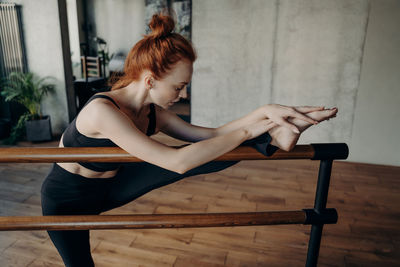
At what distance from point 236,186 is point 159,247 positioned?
1.12 m

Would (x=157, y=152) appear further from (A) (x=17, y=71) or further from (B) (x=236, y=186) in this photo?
(A) (x=17, y=71)

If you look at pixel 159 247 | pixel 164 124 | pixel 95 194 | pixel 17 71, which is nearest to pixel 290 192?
pixel 159 247

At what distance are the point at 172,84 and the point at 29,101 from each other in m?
3.58

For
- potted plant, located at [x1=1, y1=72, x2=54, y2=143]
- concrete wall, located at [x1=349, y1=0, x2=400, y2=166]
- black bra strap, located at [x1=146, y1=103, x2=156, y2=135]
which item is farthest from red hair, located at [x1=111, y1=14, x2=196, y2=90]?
potted plant, located at [x1=1, y1=72, x2=54, y2=143]

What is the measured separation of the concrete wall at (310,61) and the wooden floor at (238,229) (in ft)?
2.01

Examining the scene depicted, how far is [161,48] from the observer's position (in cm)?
107

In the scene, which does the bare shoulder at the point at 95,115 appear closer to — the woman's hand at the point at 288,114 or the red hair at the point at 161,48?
the red hair at the point at 161,48

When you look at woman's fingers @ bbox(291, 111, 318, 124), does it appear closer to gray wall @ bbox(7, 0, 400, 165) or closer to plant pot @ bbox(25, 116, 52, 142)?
gray wall @ bbox(7, 0, 400, 165)

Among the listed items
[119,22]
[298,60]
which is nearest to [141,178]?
[298,60]

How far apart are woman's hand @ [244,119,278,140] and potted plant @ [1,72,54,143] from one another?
383 cm

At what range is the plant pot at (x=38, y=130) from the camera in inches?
159

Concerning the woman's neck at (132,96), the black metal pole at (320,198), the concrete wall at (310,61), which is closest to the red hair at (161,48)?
the woman's neck at (132,96)

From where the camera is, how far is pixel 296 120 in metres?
1.04

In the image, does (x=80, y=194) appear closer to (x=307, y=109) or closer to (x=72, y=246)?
(x=72, y=246)
